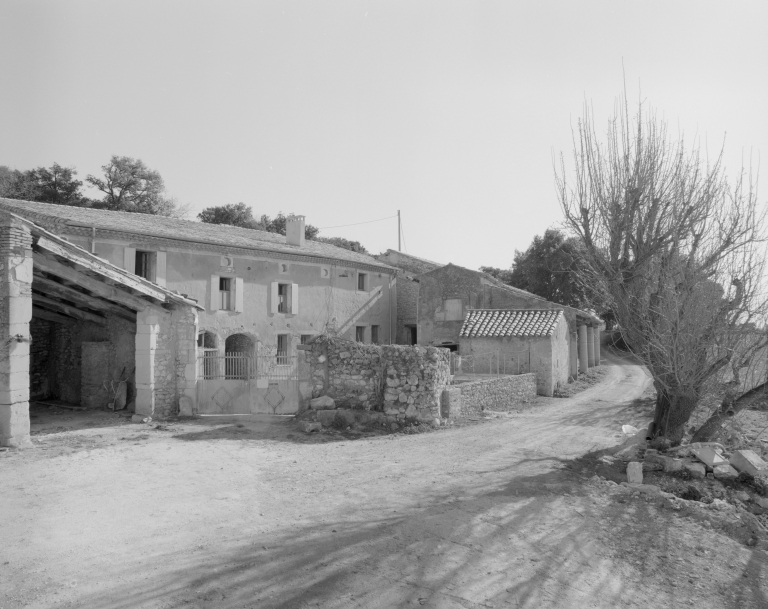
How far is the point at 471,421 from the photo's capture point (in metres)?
13.6

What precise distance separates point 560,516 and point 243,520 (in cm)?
376

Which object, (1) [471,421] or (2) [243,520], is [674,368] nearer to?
(1) [471,421]

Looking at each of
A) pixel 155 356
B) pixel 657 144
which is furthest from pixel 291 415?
pixel 657 144

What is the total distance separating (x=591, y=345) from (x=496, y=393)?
675 inches

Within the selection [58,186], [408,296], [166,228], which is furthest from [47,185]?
[408,296]

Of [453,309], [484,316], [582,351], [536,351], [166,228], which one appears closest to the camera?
[536,351]

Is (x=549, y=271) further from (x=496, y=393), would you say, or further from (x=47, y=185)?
(x=47, y=185)

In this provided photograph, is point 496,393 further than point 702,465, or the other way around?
point 496,393

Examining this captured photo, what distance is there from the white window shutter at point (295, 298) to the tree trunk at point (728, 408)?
1854 centimetres

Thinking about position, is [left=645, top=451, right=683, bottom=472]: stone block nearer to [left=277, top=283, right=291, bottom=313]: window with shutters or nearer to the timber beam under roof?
the timber beam under roof

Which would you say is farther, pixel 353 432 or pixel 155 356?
pixel 155 356

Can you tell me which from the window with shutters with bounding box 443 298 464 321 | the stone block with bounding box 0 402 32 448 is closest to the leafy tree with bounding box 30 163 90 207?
the window with shutters with bounding box 443 298 464 321

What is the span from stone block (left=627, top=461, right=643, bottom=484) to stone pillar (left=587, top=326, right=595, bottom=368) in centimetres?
2278

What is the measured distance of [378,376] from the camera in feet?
41.2
